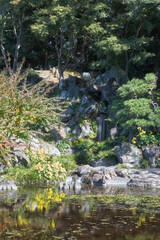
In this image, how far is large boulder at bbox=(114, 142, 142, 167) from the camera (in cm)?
1276

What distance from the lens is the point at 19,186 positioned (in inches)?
342

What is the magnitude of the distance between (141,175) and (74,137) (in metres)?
7.15

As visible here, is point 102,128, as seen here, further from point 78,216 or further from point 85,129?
point 78,216

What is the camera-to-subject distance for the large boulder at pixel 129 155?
12.8 metres

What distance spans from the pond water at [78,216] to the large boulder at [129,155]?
544cm

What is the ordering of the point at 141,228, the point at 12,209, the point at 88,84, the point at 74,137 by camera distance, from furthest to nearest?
the point at 88,84, the point at 74,137, the point at 12,209, the point at 141,228

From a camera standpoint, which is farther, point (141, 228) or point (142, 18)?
point (142, 18)

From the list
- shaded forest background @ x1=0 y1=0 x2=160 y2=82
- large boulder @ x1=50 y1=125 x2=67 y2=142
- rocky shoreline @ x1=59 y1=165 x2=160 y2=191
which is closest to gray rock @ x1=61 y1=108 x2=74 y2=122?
large boulder @ x1=50 y1=125 x2=67 y2=142

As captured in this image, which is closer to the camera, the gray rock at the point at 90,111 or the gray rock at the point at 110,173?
the gray rock at the point at 110,173

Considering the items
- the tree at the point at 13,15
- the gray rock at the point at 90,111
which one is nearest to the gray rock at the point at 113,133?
the gray rock at the point at 90,111

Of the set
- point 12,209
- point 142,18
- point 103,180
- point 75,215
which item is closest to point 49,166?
point 103,180

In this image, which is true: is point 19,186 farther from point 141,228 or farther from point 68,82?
point 68,82

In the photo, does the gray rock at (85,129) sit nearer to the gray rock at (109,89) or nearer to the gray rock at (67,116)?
the gray rock at (67,116)

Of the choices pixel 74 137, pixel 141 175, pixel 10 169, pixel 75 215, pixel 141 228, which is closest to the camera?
pixel 141 228
